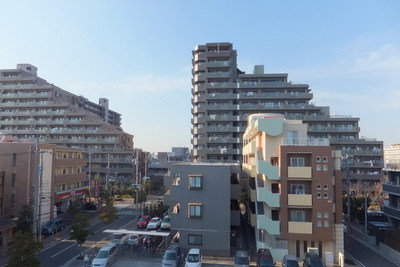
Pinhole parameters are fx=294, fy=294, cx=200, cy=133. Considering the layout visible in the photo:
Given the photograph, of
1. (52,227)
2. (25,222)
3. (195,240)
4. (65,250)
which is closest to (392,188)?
Answer: (195,240)

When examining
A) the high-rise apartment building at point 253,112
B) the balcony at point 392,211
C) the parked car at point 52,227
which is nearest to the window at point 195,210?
the parked car at point 52,227

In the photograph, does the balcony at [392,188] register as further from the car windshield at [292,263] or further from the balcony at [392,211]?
the car windshield at [292,263]

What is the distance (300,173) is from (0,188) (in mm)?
37324

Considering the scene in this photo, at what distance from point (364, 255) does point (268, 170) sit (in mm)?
13950

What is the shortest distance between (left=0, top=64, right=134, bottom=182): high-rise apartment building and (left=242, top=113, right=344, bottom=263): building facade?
5990 centimetres

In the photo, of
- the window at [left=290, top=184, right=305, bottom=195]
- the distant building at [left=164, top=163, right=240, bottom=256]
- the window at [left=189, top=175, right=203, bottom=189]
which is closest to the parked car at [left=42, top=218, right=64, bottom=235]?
the distant building at [left=164, top=163, right=240, bottom=256]

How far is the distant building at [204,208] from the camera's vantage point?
2933 cm

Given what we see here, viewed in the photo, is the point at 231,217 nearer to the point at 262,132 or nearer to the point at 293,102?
the point at 262,132

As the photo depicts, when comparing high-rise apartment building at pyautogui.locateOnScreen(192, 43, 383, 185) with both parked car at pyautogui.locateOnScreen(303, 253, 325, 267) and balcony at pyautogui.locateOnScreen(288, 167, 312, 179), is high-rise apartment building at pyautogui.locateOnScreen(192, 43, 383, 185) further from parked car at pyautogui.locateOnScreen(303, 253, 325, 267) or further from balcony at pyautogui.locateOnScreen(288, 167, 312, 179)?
parked car at pyautogui.locateOnScreen(303, 253, 325, 267)

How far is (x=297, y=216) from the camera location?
93.4 ft

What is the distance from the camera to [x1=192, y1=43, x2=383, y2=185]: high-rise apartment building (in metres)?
68.7

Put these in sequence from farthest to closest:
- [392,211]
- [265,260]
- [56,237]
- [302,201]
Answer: [392,211] < [56,237] < [302,201] < [265,260]

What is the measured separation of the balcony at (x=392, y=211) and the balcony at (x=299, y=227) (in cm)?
2038

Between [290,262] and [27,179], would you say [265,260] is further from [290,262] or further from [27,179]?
[27,179]
